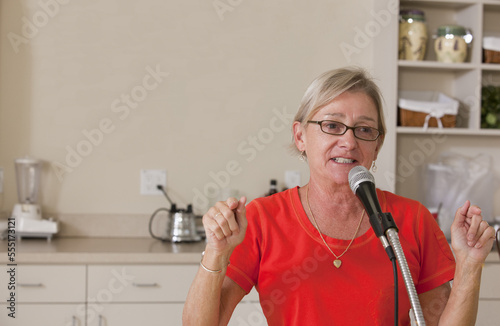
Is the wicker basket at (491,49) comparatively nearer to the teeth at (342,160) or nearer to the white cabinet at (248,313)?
the white cabinet at (248,313)

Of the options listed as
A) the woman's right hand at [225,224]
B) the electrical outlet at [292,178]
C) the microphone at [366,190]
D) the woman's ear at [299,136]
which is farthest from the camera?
the electrical outlet at [292,178]

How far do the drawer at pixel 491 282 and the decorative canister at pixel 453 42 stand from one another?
3.28 feet

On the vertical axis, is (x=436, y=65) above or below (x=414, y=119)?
above

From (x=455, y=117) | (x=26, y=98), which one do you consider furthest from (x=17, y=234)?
(x=455, y=117)

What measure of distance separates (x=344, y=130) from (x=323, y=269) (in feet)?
1.06

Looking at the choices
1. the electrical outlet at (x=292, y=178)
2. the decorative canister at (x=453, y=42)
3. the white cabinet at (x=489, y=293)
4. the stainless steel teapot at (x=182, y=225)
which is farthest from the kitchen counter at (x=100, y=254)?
the decorative canister at (x=453, y=42)

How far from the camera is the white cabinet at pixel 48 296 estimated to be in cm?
228

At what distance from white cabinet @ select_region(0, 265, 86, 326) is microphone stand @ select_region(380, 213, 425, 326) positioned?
1.69 metres

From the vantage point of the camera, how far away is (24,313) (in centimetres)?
228

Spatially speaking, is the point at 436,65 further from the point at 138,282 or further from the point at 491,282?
the point at 138,282

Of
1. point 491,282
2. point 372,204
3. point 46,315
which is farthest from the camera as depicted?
point 491,282

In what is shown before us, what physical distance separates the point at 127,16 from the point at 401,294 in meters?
2.06

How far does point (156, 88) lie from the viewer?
112 inches

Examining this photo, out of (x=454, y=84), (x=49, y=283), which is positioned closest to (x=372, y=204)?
(x=49, y=283)
